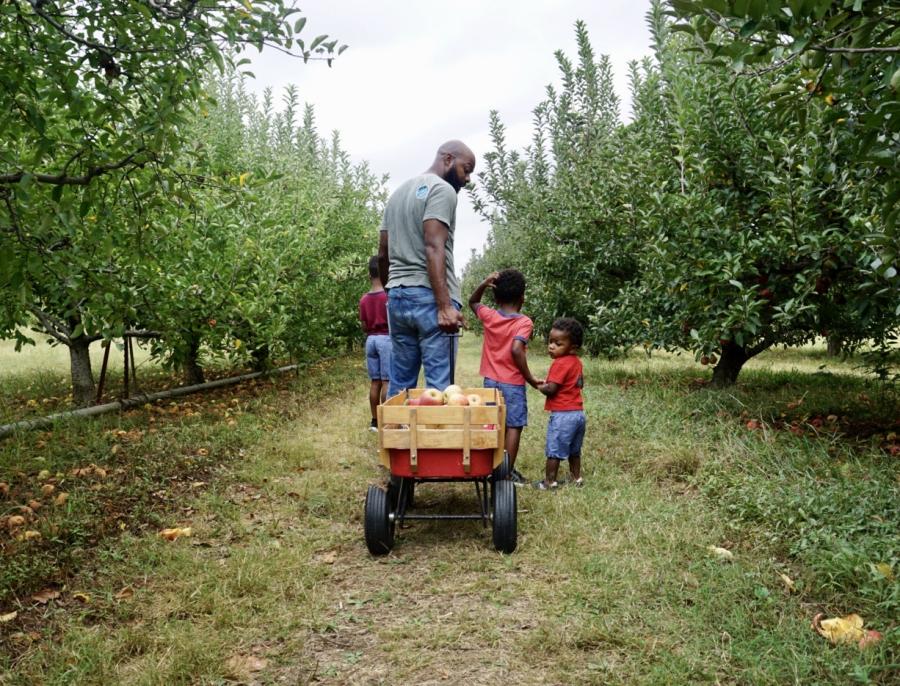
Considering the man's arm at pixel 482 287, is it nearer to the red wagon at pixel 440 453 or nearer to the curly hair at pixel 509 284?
the curly hair at pixel 509 284

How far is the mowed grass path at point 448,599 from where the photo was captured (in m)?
2.73

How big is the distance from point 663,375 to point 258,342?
21.3 feet

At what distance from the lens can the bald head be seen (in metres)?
4.79

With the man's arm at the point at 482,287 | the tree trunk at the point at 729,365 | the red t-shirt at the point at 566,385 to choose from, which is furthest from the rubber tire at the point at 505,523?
the tree trunk at the point at 729,365

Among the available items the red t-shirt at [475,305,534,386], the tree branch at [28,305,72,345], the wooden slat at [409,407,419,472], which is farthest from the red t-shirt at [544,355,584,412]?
the tree branch at [28,305,72,345]

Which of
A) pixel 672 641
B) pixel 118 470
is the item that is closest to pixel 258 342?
pixel 118 470

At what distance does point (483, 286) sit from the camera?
203 inches

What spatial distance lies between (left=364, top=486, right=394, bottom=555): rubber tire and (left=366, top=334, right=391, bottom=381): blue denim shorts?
127 inches

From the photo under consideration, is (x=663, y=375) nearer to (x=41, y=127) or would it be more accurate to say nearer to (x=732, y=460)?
(x=732, y=460)

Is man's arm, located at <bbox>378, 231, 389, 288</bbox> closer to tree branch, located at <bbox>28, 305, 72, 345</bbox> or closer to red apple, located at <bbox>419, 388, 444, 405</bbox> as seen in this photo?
red apple, located at <bbox>419, 388, 444, 405</bbox>

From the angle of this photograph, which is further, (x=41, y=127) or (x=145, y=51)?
(x=145, y=51)

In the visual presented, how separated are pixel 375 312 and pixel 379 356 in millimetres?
492

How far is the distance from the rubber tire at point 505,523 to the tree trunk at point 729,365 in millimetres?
5666

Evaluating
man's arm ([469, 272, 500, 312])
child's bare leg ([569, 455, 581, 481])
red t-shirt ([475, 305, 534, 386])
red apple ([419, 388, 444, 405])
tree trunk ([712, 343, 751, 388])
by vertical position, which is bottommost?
child's bare leg ([569, 455, 581, 481])
